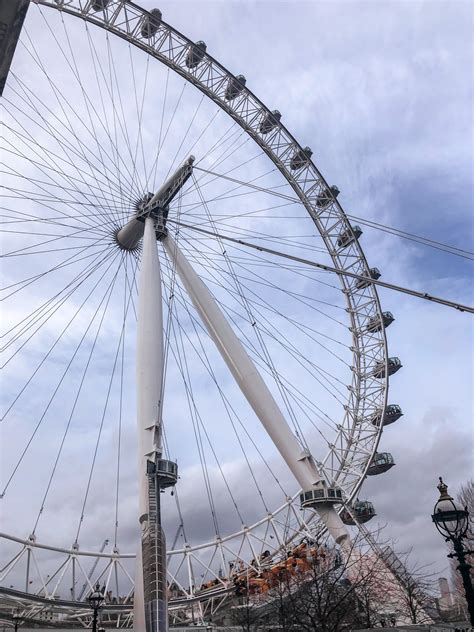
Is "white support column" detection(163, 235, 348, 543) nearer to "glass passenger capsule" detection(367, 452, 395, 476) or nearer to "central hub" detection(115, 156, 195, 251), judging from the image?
"central hub" detection(115, 156, 195, 251)

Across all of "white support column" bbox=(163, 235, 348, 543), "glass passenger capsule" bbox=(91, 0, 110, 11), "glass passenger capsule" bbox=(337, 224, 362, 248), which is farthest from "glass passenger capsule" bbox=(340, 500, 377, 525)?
"glass passenger capsule" bbox=(91, 0, 110, 11)

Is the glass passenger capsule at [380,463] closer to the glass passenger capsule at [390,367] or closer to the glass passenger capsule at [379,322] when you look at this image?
the glass passenger capsule at [390,367]

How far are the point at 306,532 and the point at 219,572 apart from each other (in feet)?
16.1

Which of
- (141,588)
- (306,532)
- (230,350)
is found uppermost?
(230,350)

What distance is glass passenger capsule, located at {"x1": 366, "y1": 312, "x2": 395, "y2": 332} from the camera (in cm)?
3622

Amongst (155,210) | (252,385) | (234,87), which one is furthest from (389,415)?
(234,87)

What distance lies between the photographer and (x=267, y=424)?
910 inches

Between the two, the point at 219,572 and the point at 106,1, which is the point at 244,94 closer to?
the point at 106,1

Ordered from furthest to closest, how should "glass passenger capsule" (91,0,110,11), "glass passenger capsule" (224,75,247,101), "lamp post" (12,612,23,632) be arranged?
"glass passenger capsule" (224,75,247,101) → "glass passenger capsule" (91,0,110,11) → "lamp post" (12,612,23,632)

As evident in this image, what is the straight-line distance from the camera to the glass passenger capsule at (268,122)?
110ft

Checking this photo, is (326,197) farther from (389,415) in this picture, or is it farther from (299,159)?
(389,415)

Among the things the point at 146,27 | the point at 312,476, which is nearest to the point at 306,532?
the point at 312,476

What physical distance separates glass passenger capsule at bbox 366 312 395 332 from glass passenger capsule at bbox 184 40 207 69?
1908cm

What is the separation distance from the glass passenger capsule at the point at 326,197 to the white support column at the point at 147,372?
14530 mm
